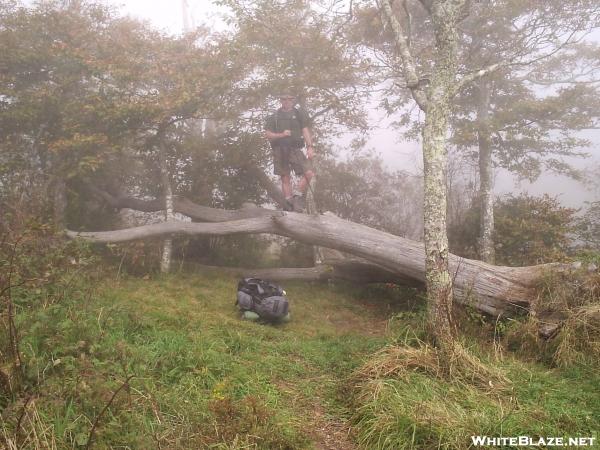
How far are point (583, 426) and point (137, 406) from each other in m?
3.41

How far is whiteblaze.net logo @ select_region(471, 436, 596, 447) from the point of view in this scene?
300 centimetres

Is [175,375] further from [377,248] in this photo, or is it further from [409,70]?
[409,70]

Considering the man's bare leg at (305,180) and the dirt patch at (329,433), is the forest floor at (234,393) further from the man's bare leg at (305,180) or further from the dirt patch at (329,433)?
the man's bare leg at (305,180)

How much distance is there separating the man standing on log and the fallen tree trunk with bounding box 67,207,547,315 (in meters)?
0.79

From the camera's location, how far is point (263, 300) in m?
6.15

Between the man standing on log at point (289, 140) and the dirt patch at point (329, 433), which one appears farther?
the man standing on log at point (289, 140)

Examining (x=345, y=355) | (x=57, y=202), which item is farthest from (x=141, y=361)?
(x=57, y=202)

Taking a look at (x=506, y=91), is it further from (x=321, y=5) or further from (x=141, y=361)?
(x=141, y=361)

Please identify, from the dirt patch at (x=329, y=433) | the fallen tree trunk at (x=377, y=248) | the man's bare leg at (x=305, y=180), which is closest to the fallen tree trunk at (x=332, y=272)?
the fallen tree trunk at (x=377, y=248)

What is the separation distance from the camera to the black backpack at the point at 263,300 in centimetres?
610

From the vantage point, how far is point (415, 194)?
1150 cm

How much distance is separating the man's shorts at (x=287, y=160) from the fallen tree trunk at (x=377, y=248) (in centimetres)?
96

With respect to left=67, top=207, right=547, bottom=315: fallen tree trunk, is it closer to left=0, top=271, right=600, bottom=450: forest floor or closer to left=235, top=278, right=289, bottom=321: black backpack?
left=0, top=271, right=600, bottom=450: forest floor

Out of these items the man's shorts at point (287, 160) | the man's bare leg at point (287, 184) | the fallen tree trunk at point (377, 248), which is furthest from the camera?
the man's bare leg at point (287, 184)
